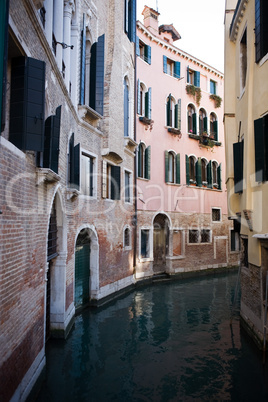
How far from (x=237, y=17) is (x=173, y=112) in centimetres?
810

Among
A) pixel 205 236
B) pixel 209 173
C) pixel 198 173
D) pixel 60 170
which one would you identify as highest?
pixel 209 173

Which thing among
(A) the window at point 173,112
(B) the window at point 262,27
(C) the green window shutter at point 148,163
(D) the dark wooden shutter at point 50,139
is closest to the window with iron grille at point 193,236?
(C) the green window shutter at point 148,163

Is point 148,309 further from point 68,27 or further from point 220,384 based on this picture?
point 68,27

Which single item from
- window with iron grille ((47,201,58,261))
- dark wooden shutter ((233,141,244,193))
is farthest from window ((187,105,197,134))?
window with iron grille ((47,201,58,261))

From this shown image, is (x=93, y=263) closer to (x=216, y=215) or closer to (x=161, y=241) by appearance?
(x=161, y=241)

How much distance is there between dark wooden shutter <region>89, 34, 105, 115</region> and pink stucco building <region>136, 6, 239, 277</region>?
511 cm

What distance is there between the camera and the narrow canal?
5355mm

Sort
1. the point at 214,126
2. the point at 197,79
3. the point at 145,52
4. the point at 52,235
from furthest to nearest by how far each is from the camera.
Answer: the point at 214,126 → the point at 197,79 → the point at 145,52 → the point at 52,235

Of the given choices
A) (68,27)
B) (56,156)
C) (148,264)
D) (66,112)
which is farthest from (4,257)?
(148,264)

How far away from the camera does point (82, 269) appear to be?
32.2ft

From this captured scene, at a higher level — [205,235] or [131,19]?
[131,19]

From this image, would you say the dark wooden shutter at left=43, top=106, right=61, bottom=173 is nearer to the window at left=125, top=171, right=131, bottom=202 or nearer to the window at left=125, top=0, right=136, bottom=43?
the window at left=125, top=171, right=131, bottom=202

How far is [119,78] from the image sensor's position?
11680 millimetres

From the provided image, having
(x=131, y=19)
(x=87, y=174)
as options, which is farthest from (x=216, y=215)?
(x=87, y=174)
